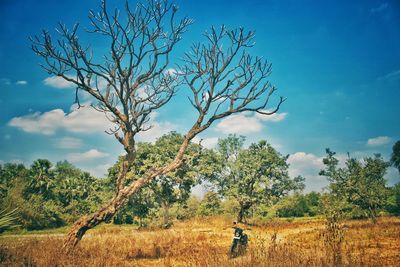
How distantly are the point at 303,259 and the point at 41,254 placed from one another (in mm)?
6709

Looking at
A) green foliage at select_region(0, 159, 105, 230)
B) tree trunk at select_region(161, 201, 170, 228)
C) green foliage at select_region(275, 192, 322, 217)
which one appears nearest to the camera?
tree trunk at select_region(161, 201, 170, 228)

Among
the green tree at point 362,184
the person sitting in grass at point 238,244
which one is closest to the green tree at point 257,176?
the green tree at point 362,184

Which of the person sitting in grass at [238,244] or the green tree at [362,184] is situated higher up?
the green tree at [362,184]

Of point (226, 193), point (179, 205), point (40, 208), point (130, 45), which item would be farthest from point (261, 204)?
point (130, 45)

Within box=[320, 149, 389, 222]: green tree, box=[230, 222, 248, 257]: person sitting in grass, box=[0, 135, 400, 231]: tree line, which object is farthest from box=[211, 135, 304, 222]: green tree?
box=[230, 222, 248, 257]: person sitting in grass

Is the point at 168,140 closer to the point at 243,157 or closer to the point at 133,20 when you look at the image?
the point at 243,157

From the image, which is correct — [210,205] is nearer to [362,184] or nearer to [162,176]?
[162,176]

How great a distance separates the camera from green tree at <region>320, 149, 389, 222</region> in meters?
18.4

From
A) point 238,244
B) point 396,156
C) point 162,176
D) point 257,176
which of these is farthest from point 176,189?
point 396,156

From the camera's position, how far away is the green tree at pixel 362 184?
60.5 feet

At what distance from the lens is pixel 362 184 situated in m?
18.7

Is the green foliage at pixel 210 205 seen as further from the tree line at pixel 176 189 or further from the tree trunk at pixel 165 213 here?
the tree trunk at pixel 165 213

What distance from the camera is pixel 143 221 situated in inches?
1276

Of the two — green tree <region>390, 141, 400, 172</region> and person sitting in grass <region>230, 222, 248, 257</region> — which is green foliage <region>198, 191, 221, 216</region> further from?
green tree <region>390, 141, 400, 172</region>
